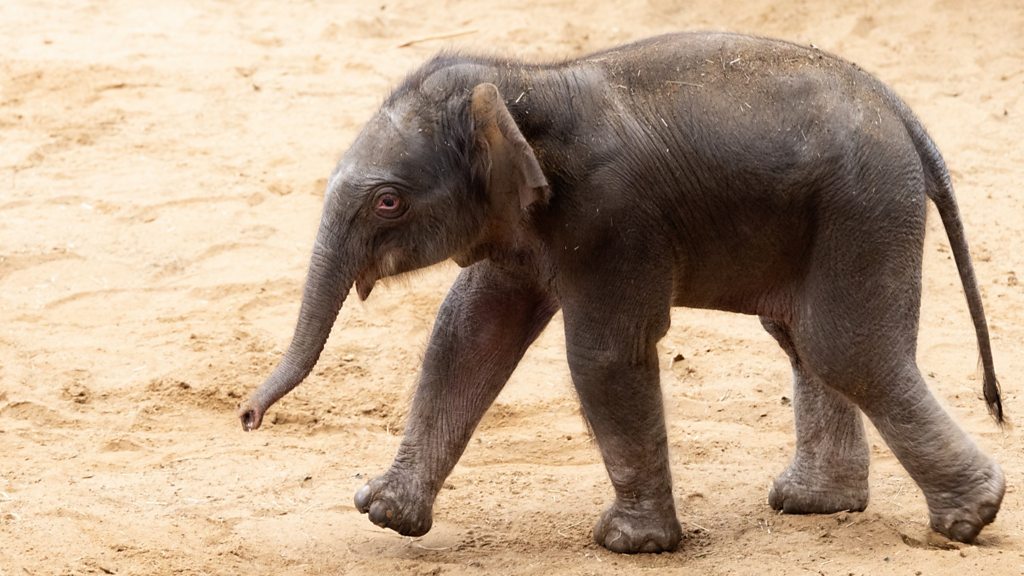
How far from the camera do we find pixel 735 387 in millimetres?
6539

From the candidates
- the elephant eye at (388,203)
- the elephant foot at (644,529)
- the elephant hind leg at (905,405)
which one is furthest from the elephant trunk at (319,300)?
the elephant hind leg at (905,405)

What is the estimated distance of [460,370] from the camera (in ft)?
17.2

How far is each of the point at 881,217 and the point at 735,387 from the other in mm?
1994

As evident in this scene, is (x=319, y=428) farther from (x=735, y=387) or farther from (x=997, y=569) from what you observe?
(x=997, y=569)

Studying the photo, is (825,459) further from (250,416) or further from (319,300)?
(250,416)

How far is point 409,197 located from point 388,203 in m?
0.06

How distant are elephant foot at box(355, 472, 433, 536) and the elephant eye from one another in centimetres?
97

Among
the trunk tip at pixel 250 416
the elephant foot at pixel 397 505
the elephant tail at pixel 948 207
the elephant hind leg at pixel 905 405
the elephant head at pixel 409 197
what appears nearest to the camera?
the trunk tip at pixel 250 416

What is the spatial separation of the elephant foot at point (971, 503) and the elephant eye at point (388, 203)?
1.81 metres

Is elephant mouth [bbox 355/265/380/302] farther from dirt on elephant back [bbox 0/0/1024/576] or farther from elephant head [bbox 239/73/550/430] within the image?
dirt on elephant back [bbox 0/0/1024/576]

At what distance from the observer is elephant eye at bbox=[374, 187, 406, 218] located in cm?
461

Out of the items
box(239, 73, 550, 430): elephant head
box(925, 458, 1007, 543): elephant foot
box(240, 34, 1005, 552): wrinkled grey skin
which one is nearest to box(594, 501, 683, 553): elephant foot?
box(240, 34, 1005, 552): wrinkled grey skin

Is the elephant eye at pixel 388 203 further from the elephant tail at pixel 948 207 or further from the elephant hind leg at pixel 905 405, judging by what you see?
the elephant tail at pixel 948 207

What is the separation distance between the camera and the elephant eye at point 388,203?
461 cm
